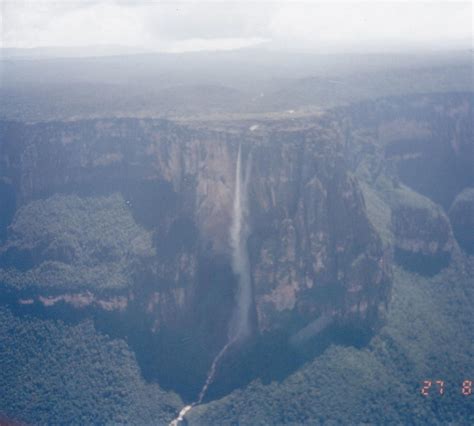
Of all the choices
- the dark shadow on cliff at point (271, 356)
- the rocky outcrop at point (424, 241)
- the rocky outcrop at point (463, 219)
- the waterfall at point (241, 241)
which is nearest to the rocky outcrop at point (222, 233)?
the waterfall at point (241, 241)

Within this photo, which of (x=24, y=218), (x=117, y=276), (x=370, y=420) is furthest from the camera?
(x=24, y=218)

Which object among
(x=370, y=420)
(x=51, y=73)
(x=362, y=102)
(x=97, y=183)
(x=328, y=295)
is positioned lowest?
(x=370, y=420)

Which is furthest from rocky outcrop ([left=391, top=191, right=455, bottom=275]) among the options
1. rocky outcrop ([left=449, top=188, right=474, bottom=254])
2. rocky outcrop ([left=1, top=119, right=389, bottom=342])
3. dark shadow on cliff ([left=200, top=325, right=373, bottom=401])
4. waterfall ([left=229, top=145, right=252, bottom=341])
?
waterfall ([left=229, top=145, right=252, bottom=341])

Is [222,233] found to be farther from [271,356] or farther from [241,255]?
[271,356]

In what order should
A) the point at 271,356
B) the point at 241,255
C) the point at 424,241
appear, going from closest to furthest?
the point at 271,356 < the point at 241,255 < the point at 424,241

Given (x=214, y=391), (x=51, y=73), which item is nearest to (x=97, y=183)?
(x=214, y=391)

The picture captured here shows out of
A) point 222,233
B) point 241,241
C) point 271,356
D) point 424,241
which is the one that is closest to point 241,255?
point 241,241

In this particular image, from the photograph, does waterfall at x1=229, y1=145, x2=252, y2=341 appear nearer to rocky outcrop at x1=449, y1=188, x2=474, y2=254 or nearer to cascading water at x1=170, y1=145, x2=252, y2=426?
cascading water at x1=170, y1=145, x2=252, y2=426

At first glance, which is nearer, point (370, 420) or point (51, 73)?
point (370, 420)

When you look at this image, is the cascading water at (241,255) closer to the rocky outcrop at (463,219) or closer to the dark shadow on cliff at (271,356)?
the dark shadow on cliff at (271,356)

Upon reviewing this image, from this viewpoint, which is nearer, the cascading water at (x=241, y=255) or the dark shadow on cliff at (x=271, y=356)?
the dark shadow on cliff at (x=271, y=356)

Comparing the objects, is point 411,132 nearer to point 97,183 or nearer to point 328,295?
point 328,295
